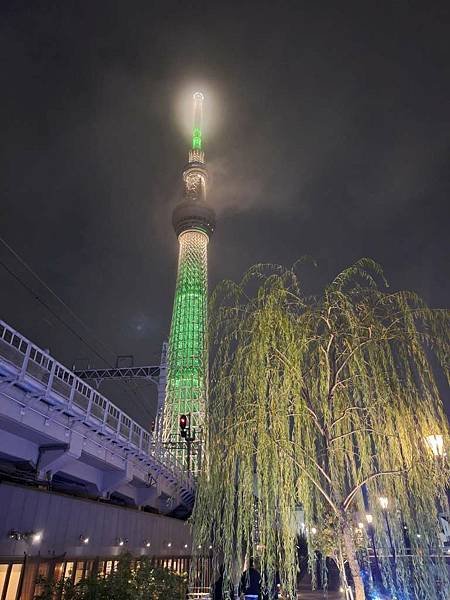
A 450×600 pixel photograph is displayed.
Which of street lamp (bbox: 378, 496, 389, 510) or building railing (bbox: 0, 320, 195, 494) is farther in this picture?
building railing (bbox: 0, 320, 195, 494)

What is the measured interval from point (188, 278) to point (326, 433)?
3295 inches

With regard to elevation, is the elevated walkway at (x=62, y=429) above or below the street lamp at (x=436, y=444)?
above

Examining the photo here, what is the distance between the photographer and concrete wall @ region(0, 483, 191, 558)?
1273 cm

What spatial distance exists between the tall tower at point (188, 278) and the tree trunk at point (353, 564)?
60.8 meters

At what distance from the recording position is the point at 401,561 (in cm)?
879

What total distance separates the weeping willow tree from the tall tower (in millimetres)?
59581

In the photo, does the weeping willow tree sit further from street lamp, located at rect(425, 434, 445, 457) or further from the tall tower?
the tall tower

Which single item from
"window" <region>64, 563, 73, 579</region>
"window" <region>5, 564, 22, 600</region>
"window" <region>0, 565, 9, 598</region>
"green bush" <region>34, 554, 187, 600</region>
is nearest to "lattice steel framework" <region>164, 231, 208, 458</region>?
"window" <region>64, 563, 73, 579</region>

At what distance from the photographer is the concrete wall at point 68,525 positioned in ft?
41.8

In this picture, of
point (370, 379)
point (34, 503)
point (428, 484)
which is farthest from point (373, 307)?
point (34, 503)

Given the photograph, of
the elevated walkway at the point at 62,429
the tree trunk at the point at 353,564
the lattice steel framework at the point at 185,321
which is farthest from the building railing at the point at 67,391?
the lattice steel framework at the point at 185,321

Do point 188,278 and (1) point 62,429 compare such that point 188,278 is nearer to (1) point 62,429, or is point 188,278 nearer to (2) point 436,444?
(1) point 62,429

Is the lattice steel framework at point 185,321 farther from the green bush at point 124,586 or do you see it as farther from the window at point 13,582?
the green bush at point 124,586

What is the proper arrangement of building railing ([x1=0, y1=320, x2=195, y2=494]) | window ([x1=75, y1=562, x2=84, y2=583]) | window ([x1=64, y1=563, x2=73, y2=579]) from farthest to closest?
window ([x1=75, y1=562, x2=84, y2=583]), window ([x1=64, y1=563, x2=73, y2=579]), building railing ([x1=0, y1=320, x2=195, y2=494])
